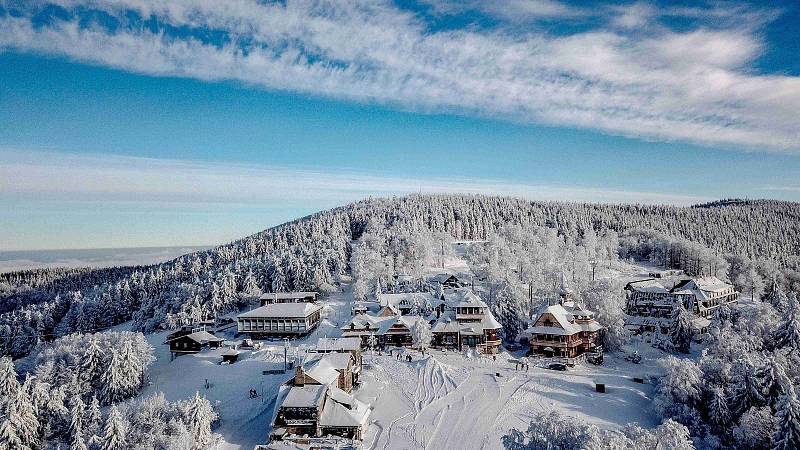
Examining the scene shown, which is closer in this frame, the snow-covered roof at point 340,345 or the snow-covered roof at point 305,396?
the snow-covered roof at point 305,396

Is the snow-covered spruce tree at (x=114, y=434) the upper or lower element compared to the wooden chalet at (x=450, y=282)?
lower

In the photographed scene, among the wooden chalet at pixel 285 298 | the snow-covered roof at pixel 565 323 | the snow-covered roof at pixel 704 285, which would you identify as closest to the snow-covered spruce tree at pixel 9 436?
the wooden chalet at pixel 285 298

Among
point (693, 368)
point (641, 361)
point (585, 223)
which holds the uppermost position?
point (585, 223)

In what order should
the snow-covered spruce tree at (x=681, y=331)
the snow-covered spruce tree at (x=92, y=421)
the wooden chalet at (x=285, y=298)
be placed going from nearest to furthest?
the snow-covered spruce tree at (x=92, y=421)
the snow-covered spruce tree at (x=681, y=331)
the wooden chalet at (x=285, y=298)

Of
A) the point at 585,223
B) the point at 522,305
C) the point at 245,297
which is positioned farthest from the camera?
the point at 585,223

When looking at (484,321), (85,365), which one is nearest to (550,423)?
(484,321)

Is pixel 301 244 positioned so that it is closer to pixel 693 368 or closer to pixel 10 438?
pixel 10 438

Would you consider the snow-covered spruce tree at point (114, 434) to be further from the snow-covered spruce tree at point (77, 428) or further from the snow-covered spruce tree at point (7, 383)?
the snow-covered spruce tree at point (7, 383)
